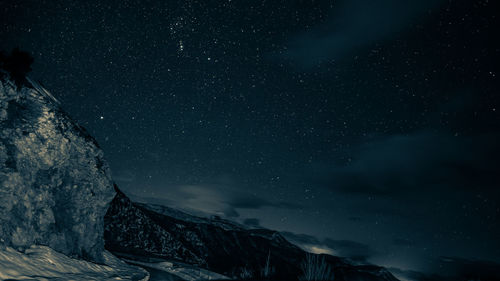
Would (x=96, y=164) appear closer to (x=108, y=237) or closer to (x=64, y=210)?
(x=64, y=210)

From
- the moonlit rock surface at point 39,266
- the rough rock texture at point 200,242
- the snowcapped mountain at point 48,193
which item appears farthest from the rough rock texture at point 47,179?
the rough rock texture at point 200,242

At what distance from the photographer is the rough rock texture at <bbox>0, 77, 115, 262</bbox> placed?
4992mm

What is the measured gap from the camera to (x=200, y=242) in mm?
48500

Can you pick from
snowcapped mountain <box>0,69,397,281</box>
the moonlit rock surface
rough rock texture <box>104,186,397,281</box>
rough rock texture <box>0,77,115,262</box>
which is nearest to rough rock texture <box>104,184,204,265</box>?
rough rock texture <box>104,186,397,281</box>

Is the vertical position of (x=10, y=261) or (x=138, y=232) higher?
(x=10, y=261)

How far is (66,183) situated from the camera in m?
6.92

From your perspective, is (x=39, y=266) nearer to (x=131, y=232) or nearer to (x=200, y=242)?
(x=131, y=232)

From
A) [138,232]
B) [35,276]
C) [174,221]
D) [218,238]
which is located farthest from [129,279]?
[218,238]

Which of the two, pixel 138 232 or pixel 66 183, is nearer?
pixel 66 183

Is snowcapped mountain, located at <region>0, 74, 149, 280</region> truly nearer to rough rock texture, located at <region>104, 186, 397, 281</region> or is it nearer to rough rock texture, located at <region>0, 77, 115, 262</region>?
rough rock texture, located at <region>0, 77, 115, 262</region>

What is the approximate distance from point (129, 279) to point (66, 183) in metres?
4.01

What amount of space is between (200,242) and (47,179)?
153ft

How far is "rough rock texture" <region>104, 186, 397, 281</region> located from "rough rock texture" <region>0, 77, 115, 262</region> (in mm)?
8234

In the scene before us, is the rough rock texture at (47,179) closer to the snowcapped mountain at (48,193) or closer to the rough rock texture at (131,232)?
the snowcapped mountain at (48,193)
